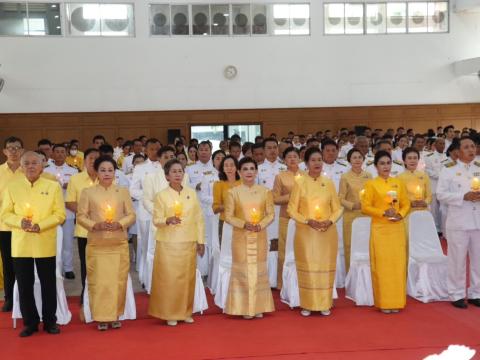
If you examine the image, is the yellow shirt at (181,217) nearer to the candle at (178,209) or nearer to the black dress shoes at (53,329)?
the candle at (178,209)

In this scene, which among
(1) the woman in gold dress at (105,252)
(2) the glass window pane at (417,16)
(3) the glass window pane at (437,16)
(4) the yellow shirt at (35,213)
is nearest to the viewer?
(4) the yellow shirt at (35,213)

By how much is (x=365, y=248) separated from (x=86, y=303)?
9.95ft

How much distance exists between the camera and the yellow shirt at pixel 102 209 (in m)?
5.89

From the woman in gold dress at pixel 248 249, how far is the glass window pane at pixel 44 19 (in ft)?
41.4

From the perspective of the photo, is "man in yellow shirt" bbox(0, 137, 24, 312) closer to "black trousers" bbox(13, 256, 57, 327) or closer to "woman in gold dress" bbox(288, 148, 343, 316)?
"black trousers" bbox(13, 256, 57, 327)

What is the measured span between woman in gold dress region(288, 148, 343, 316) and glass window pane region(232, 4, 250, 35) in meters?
12.2

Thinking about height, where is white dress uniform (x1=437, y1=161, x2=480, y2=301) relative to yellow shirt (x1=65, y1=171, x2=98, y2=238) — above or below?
below

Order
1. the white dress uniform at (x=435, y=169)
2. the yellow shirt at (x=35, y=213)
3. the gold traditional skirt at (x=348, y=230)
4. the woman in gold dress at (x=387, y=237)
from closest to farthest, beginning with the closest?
1. the yellow shirt at (x=35, y=213)
2. the woman in gold dress at (x=387, y=237)
3. the gold traditional skirt at (x=348, y=230)
4. the white dress uniform at (x=435, y=169)

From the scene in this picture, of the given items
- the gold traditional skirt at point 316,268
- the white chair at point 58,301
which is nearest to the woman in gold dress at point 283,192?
the gold traditional skirt at point 316,268

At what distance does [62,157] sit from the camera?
873 cm

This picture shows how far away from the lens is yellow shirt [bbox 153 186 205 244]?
6.04m

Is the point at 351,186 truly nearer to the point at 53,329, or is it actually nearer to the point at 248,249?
the point at 248,249

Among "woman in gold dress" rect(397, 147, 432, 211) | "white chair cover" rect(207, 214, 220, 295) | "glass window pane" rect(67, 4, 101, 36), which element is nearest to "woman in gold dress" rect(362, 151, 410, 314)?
"woman in gold dress" rect(397, 147, 432, 211)

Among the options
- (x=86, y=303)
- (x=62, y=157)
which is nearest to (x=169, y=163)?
(x=86, y=303)
